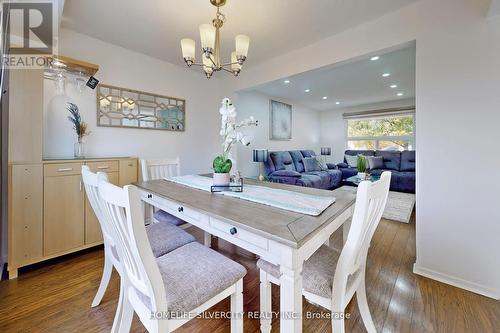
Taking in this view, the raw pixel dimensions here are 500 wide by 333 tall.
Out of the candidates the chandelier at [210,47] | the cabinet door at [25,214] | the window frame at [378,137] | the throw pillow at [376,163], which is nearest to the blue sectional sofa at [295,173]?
the throw pillow at [376,163]

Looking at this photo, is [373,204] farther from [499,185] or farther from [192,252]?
[499,185]

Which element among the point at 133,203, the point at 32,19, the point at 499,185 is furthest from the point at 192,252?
the point at 32,19

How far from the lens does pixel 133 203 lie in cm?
71

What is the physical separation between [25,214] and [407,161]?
6821mm

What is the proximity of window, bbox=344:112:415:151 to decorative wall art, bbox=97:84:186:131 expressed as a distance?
548cm

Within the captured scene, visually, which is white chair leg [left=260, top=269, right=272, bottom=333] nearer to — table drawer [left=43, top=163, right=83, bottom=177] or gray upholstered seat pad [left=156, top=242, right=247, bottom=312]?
gray upholstered seat pad [left=156, top=242, right=247, bottom=312]

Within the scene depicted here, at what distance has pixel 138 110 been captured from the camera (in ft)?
9.27

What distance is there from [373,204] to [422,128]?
4.29ft

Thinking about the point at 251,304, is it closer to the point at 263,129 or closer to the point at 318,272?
the point at 318,272

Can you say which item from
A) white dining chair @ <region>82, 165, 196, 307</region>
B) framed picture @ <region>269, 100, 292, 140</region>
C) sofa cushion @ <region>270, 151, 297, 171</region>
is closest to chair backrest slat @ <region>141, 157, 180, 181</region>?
white dining chair @ <region>82, 165, 196, 307</region>

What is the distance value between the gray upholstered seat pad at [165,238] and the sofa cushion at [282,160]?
135 inches

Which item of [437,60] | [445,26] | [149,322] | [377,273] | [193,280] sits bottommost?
[377,273]

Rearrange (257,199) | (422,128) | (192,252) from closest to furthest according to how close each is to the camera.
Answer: (192,252)
(257,199)
(422,128)

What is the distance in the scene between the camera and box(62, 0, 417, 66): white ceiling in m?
1.85
